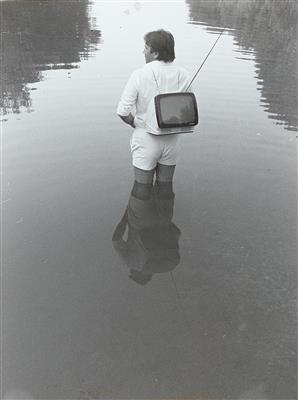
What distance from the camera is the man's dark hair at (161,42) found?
4004 millimetres

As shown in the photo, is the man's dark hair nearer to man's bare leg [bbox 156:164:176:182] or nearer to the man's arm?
the man's arm

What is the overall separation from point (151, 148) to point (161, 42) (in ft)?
3.67

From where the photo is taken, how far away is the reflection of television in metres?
4.15

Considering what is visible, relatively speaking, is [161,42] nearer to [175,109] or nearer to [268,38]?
[175,109]

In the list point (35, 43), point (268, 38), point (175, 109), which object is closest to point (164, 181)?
point (175, 109)

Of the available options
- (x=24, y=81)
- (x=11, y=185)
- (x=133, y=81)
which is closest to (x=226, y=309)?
(x=133, y=81)

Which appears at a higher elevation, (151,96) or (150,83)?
(150,83)

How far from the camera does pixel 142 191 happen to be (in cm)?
520

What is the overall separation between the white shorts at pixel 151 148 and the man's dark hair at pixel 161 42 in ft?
2.79

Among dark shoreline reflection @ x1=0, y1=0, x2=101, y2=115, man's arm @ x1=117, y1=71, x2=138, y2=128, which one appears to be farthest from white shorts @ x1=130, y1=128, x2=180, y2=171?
dark shoreline reflection @ x1=0, y1=0, x2=101, y2=115

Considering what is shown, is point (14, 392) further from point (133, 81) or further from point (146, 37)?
point (146, 37)

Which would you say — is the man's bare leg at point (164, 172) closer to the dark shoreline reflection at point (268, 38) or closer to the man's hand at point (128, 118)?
the man's hand at point (128, 118)

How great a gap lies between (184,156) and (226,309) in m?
3.47

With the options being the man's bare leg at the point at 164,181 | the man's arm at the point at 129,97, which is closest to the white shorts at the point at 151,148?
the man's bare leg at the point at 164,181
